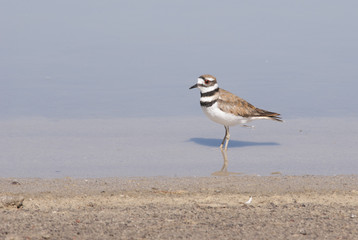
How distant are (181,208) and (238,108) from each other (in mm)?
3835

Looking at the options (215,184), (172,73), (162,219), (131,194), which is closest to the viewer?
(162,219)

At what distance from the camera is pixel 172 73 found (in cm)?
1220

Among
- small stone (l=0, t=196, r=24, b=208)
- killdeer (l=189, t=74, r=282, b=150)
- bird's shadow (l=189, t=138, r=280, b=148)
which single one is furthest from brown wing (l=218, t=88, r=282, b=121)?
small stone (l=0, t=196, r=24, b=208)

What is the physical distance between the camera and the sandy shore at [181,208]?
15.3ft

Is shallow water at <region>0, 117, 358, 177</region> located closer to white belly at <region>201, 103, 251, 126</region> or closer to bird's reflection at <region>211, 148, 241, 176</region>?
bird's reflection at <region>211, 148, 241, 176</region>

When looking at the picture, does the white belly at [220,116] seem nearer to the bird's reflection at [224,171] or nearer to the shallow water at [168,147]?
the shallow water at [168,147]

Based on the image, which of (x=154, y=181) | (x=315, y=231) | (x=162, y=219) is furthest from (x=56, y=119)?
(x=315, y=231)

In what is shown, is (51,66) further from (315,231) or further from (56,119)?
(315,231)

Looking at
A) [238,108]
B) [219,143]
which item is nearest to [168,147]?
[219,143]

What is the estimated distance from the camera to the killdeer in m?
8.90

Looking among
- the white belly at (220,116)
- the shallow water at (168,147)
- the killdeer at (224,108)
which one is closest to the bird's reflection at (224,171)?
the shallow water at (168,147)

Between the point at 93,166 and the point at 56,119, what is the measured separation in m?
2.14

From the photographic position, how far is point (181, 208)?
541 cm

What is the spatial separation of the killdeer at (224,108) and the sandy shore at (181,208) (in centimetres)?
206
